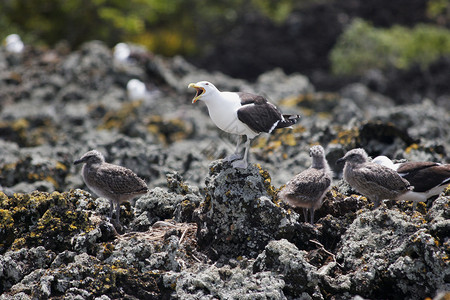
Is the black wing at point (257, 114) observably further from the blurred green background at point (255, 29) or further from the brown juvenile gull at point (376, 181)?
the blurred green background at point (255, 29)

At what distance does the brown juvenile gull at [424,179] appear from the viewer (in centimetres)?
662

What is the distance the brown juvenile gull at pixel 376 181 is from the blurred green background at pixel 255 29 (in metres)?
16.5

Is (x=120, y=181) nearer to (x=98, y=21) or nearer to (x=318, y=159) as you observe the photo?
(x=318, y=159)

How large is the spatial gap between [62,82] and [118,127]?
186 inches

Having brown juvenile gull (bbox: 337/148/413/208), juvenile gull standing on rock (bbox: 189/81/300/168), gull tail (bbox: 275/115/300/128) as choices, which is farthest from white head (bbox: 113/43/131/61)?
brown juvenile gull (bbox: 337/148/413/208)

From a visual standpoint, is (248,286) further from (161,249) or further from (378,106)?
(378,106)

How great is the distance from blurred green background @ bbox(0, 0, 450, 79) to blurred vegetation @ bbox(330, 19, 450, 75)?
39 mm

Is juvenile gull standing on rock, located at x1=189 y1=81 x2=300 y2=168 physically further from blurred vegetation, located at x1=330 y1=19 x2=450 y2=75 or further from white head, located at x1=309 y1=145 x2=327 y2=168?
blurred vegetation, located at x1=330 y1=19 x2=450 y2=75

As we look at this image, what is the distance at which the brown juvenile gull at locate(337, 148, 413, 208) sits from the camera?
21.4 feet

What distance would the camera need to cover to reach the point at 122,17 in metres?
25.2

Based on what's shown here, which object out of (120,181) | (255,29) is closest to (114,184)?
(120,181)

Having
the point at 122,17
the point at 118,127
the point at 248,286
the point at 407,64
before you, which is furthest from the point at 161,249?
the point at 122,17

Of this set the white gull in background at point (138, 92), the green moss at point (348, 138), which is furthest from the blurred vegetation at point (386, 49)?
the green moss at point (348, 138)

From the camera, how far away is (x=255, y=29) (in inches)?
1072
